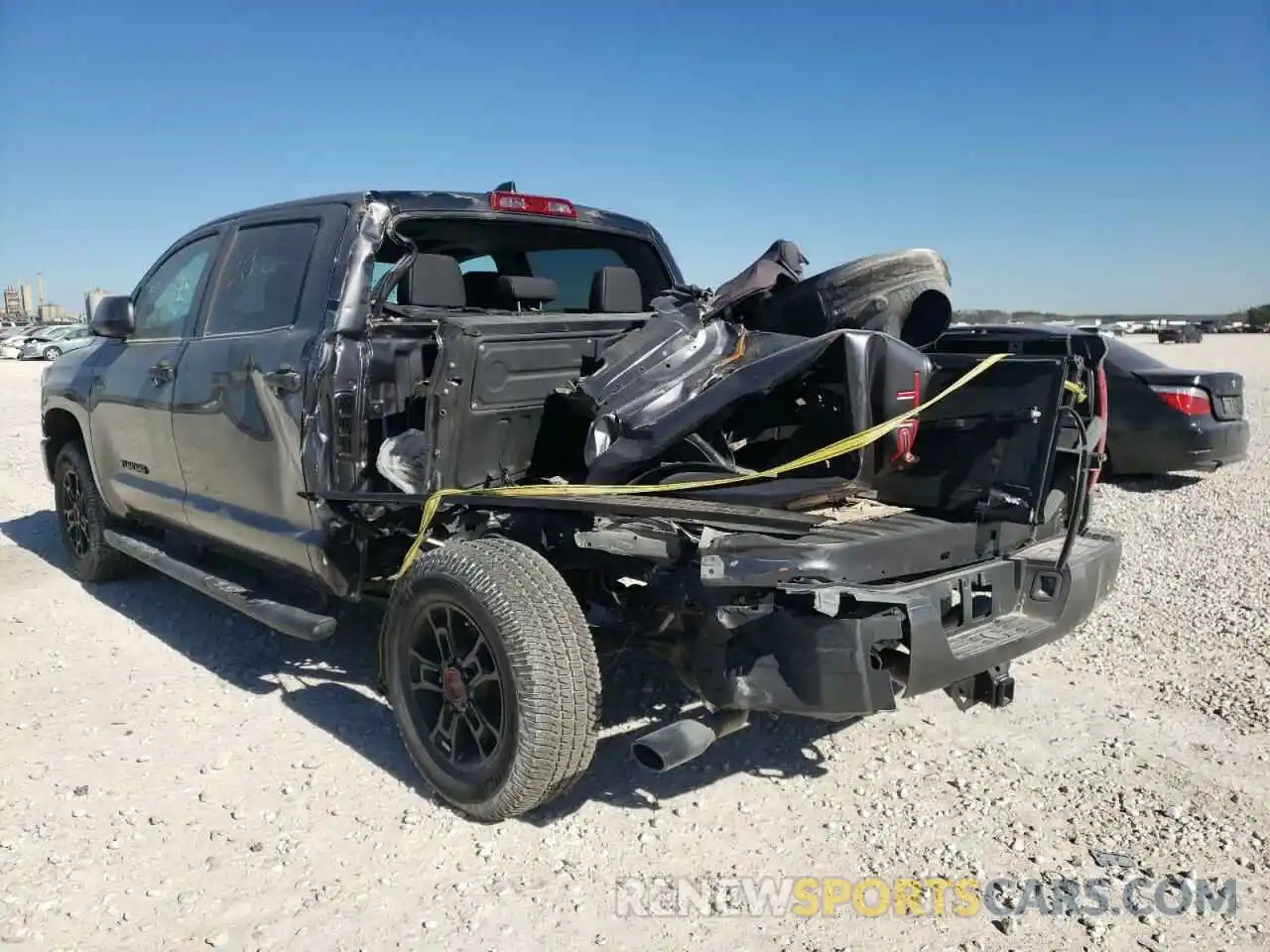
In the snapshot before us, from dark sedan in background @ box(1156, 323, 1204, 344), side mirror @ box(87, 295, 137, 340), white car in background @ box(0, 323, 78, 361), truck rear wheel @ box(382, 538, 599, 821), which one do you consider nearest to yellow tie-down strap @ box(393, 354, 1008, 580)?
truck rear wheel @ box(382, 538, 599, 821)

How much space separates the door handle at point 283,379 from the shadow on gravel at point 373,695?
1.37m

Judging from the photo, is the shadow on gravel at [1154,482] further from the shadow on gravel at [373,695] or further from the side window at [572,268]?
the shadow on gravel at [373,695]

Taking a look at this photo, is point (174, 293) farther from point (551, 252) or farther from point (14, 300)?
point (14, 300)

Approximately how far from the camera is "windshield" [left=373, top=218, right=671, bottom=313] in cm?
473

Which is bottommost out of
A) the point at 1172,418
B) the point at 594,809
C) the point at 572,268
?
the point at 594,809

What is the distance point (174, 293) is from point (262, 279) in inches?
40.6

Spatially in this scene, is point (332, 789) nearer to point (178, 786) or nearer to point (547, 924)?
point (178, 786)

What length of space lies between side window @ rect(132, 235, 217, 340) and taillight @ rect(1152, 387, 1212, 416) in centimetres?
740

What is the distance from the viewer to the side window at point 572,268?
5.21 metres

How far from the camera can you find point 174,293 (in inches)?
204

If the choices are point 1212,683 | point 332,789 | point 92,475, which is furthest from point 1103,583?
point 92,475

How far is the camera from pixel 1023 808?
3375mm

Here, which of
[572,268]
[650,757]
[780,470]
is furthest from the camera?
[572,268]

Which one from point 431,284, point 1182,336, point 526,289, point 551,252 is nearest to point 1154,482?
point 551,252
